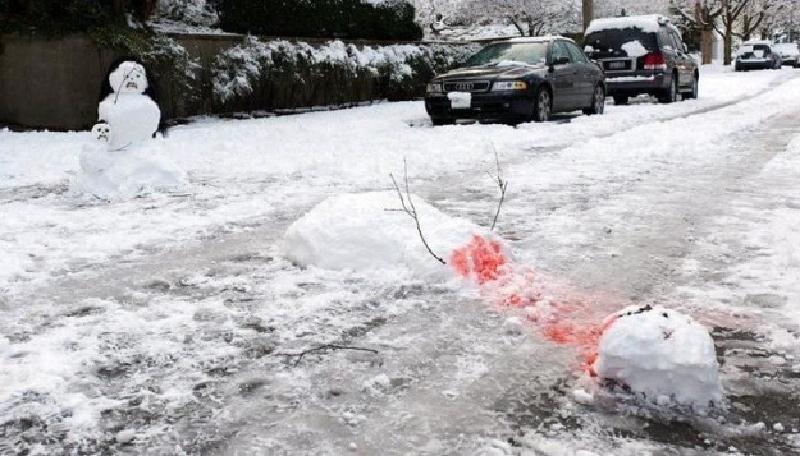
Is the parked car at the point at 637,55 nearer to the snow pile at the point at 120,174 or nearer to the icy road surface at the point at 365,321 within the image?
the icy road surface at the point at 365,321

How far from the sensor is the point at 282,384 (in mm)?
3127

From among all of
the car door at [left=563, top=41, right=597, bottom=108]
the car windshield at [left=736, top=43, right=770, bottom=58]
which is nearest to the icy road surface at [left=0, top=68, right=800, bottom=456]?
the car door at [left=563, top=41, right=597, bottom=108]

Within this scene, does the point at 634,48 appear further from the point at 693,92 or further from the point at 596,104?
the point at 596,104

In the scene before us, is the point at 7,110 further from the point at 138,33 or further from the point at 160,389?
the point at 160,389

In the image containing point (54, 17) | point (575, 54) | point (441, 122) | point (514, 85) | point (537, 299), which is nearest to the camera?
point (537, 299)

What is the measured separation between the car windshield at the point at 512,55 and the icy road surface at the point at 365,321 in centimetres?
665

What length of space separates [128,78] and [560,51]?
31.9 ft

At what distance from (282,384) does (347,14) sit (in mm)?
17786

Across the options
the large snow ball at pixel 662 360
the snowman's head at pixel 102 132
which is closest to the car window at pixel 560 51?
the snowman's head at pixel 102 132

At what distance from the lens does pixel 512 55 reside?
1507 centimetres

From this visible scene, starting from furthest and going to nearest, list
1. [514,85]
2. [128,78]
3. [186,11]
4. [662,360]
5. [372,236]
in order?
1. [186,11]
2. [514,85]
3. [128,78]
4. [372,236]
5. [662,360]

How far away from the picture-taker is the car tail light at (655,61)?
61.6 feet

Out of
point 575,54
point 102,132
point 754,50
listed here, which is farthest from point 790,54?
point 102,132

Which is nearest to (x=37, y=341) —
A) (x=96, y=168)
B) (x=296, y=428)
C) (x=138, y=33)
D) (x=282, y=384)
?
(x=282, y=384)
